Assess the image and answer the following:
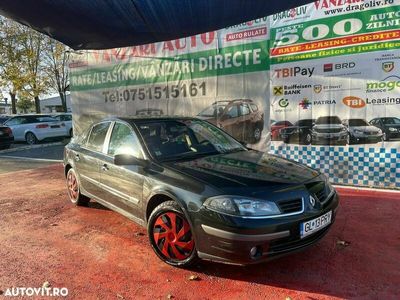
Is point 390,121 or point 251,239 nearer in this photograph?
point 251,239

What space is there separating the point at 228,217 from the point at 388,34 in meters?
4.77

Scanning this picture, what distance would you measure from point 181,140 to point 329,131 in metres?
3.53

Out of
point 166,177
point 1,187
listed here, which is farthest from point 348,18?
point 1,187

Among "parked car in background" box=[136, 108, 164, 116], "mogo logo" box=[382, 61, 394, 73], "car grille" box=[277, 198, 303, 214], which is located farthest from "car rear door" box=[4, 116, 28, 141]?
"car grille" box=[277, 198, 303, 214]

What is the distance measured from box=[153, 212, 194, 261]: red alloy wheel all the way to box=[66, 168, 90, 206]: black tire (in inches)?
103

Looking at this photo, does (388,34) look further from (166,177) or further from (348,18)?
(166,177)

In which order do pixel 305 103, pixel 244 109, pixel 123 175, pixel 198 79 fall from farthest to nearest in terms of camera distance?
pixel 198 79 < pixel 244 109 < pixel 305 103 < pixel 123 175

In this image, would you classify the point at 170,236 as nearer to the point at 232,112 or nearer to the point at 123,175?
the point at 123,175

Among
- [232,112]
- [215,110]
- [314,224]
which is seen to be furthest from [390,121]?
[314,224]

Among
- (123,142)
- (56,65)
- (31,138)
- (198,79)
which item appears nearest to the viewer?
(123,142)

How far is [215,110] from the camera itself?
27.6 feet

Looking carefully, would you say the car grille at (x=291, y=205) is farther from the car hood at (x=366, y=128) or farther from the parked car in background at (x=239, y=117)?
the parked car in background at (x=239, y=117)

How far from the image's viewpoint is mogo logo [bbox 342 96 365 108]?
6.54 metres

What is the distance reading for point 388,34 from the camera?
6.11 meters
